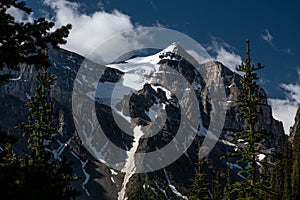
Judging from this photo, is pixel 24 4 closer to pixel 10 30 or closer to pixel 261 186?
pixel 10 30

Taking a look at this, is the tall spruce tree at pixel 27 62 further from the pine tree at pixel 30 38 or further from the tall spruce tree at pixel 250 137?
the tall spruce tree at pixel 250 137

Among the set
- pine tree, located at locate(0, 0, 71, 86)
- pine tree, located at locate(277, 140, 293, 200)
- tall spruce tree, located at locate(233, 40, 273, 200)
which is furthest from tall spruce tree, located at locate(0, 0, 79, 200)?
pine tree, located at locate(277, 140, 293, 200)

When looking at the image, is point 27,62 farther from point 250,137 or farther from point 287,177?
point 287,177

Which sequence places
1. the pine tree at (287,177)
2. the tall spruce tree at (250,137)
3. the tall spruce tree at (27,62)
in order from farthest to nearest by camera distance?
the pine tree at (287,177) → the tall spruce tree at (250,137) → the tall spruce tree at (27,62)

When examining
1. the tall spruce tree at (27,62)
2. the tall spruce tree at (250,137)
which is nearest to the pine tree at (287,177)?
the tall spruce tree at (250,137)

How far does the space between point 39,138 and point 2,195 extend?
702 inches

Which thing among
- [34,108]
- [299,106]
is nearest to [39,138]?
[34,108]

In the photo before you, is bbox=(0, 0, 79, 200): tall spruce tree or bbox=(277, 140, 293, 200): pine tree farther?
bbox=(277, 140, 293, 200): pine tree

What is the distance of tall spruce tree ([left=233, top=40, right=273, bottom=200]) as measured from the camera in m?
28.2

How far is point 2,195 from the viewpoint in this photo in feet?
37.8

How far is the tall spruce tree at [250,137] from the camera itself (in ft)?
92.5

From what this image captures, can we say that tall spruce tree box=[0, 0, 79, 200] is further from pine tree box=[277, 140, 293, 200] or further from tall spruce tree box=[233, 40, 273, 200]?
pine tree box=[277, 140, 293, 200]

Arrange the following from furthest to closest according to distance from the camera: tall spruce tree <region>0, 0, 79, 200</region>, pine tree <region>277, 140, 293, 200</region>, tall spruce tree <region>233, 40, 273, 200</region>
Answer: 1. pine tree <region>277, 140, 293, 200</region>
2. tall spruce tree <region>233, 40, 273, 200</region>
3. tall spruce tree <region>0, 0, 79, 200</region>

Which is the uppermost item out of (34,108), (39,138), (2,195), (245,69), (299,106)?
(299,106)
